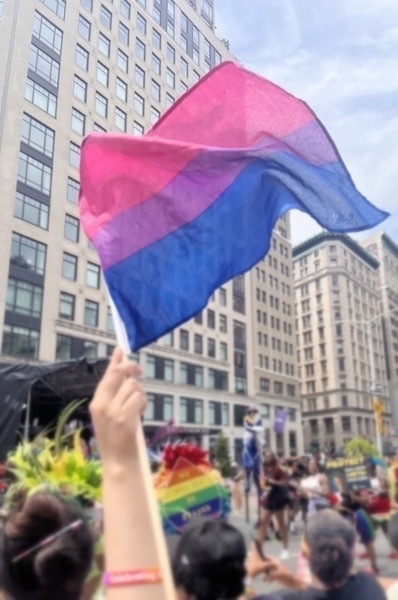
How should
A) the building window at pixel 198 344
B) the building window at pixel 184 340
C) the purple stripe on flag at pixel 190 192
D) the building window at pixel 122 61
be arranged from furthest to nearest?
the building window at pixel 198 344
the building window at pixel 184 340
the building window at pixel 122 61
the purple stripe on flag at pixel 190 192

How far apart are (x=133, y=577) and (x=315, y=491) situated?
9891 mm

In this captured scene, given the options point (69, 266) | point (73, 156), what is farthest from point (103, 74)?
point (69, 266)

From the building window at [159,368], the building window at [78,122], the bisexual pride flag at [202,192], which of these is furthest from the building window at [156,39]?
the bisexual pride flag at [202,192]

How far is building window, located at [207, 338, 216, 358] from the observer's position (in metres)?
49.8

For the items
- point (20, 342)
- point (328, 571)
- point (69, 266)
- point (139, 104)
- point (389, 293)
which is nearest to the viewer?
point (328, 571)

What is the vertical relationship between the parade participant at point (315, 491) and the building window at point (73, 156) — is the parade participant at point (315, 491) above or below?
below

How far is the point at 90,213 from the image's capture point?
3730mm

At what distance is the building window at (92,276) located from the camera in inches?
1519

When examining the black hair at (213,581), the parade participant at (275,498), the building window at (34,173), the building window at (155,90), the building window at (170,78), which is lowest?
the parade participant at (275,498)

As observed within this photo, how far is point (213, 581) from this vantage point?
1.82m

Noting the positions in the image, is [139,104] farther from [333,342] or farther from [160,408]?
[333,342]

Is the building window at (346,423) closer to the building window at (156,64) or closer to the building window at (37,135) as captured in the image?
the building window at (156,64)

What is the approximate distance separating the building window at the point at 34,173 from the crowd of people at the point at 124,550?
34.6 m

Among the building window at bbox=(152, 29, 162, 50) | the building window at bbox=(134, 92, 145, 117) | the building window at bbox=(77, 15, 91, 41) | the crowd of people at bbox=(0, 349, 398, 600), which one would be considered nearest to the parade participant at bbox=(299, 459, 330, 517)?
the crowd of people at bbox=(0, 349, 398, 600)
